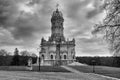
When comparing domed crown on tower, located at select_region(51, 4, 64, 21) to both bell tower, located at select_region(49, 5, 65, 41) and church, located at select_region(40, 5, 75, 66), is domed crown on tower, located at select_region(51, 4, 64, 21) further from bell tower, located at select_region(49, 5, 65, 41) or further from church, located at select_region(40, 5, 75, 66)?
church, located at select_region(40, 5, 75, 66)

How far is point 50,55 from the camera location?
269ft

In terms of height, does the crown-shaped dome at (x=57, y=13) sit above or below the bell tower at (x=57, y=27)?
above

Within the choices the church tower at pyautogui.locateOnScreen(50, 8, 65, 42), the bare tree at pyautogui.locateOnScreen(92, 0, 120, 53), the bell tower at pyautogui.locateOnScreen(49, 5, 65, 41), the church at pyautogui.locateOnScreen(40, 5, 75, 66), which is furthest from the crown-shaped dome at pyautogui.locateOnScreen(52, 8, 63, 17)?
the bare tree at pyautogui.locateOnScreen(92, 0, 120, 53)

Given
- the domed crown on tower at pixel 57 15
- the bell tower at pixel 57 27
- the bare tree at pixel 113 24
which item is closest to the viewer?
the bare tree at pixel 113 24

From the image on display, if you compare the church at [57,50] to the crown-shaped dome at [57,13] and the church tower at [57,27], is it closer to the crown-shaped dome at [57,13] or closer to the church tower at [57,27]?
the church tower at [57,27]

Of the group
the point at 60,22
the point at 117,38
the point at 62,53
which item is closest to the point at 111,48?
the point at 117,38

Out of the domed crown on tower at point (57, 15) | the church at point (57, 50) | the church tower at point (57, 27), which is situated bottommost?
the church at point (57, 50)

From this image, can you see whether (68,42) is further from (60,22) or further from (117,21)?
(117,21)

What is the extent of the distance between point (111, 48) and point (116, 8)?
5136 mm

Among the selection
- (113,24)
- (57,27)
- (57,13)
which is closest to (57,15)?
(57,13)

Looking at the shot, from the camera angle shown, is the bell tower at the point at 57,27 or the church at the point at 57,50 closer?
the church at the point at 57,50

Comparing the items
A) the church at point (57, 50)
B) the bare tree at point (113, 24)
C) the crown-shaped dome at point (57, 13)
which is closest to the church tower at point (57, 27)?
the church at point (57, 50)

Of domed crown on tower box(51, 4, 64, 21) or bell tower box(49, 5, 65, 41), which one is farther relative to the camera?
domed crown on tower box(51, 4, 64, 21)

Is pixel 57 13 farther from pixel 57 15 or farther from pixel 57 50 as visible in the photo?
pixel 57 50
